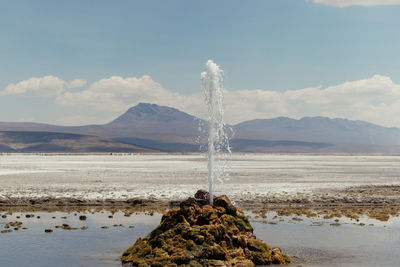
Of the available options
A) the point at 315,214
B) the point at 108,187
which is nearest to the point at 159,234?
the point at 315,214

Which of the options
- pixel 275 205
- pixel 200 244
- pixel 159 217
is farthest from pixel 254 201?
pixel 200 244

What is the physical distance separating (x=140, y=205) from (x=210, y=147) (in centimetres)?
1380

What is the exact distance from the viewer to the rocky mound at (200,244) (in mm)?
19109

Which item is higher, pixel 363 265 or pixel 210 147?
pixel 210 147

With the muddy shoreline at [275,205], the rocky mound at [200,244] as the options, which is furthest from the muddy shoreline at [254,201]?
the rocky mound at [200,244]

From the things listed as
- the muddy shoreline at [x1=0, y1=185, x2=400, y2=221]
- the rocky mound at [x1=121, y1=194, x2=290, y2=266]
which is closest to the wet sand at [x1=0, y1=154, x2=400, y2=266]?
the muddy shoreline at [x1=0, y1=185, x2=400, y2=221]

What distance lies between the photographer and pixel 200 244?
19.6 metres

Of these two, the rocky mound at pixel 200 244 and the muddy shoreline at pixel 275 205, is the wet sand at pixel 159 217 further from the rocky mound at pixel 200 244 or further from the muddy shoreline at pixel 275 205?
the rocky mound at pixel 200 244

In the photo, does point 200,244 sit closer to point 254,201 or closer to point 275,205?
point 275,205

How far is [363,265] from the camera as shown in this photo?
1920 cm

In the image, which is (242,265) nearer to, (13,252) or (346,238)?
(346,238)

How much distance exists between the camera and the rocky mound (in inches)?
752

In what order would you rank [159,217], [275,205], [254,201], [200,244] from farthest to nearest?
[254,201] < [275,205] < [159,217] < [200,244]

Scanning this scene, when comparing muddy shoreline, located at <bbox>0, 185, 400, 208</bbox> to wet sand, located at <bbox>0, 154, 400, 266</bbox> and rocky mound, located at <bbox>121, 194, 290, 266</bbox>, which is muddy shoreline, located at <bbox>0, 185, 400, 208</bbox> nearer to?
wet sand, located at <bbox>0, 154, 400, 266</bbox>
